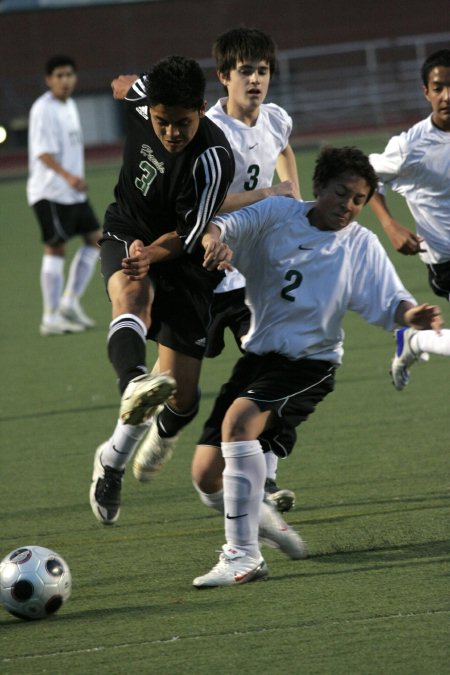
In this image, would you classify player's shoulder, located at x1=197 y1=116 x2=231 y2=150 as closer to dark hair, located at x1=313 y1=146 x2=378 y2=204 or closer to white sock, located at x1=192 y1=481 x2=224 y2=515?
dark hair, located at x1=313 y1=146 x2=378 y2=204

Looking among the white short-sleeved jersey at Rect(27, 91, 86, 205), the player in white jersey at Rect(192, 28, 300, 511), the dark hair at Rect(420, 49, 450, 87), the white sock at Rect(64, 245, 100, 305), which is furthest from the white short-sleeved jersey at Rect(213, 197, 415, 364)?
the white short-sleeved jersey at Rect(27, 91, 86, 205)

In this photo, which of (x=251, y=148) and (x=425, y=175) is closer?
(x=251, y=148)

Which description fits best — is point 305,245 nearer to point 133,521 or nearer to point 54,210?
point 133,521

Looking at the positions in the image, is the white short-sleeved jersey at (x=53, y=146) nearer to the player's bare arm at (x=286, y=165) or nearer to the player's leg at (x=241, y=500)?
the player's bare arm at (x=286, y=165)

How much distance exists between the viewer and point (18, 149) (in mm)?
31797

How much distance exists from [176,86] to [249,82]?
1303mm

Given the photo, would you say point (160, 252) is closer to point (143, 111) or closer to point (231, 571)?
point (143, 111)

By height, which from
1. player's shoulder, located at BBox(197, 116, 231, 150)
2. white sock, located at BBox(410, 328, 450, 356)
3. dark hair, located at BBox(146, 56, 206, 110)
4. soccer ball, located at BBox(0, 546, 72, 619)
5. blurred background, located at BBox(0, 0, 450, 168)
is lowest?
blurred background, located at BBox(0, 0, 450, 168)

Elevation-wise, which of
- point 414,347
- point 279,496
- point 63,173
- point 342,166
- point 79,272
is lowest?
point 79,272

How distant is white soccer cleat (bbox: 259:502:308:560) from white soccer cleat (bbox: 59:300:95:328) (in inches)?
299

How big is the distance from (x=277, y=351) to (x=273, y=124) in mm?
1854

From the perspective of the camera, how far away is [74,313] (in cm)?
1259

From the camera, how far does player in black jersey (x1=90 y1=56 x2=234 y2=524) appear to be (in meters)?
5.12

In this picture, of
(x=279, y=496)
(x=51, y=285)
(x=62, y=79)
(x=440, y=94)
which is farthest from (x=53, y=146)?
(x=279, y=496)
